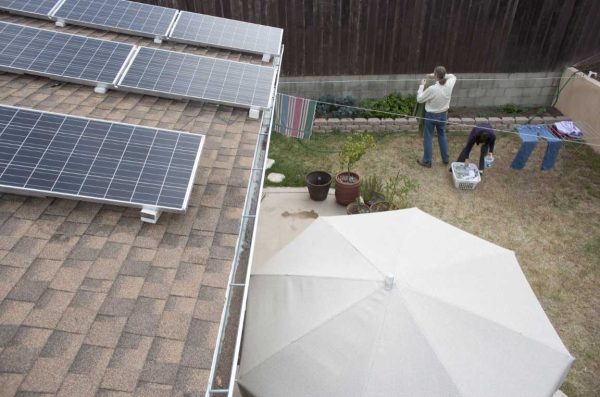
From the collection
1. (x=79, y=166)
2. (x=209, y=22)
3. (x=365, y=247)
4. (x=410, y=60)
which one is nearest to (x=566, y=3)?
(x=410, y=60)

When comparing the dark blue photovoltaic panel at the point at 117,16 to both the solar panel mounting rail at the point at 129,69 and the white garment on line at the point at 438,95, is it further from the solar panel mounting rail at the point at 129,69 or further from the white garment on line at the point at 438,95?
the white garment on line at the point at 438,95

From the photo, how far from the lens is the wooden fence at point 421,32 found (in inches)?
416

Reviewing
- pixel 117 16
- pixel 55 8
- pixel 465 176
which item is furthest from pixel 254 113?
pixel 465 176

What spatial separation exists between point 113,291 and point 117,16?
618 centimetres

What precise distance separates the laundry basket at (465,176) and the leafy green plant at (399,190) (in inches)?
34.5

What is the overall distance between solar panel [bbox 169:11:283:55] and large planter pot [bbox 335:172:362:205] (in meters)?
2.89

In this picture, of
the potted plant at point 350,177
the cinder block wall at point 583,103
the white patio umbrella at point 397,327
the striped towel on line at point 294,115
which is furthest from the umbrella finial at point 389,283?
the cinder block wall at point 583,103

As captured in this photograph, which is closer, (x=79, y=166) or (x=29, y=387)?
(x=29, y=387)

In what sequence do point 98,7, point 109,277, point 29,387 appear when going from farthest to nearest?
point 98,7 < point 109,277 < point 29,387

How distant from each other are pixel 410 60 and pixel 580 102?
15.1ft

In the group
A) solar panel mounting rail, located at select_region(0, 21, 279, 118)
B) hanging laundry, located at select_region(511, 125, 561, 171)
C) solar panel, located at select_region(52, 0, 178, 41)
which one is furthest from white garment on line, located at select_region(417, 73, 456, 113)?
solar panel, located at select_region(52, 0, 178, 41)

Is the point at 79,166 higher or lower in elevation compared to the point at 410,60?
higher

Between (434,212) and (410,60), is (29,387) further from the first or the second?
(410,60)

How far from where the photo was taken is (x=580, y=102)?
1092cm
